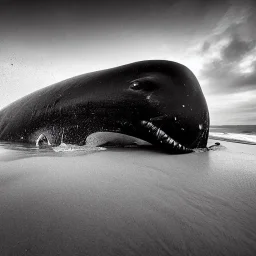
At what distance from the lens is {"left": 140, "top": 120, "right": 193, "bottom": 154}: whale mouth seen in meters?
1.94

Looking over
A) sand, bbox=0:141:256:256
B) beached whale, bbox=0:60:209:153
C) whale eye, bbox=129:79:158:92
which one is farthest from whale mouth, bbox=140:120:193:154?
sand, bbox=0:141:256:256

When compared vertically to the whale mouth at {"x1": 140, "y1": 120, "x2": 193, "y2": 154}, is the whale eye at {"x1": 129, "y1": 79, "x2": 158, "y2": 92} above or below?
above

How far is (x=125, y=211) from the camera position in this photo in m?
0.78

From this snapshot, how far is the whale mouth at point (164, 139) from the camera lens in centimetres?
194

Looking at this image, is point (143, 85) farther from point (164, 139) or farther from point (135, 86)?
point (164, 139)

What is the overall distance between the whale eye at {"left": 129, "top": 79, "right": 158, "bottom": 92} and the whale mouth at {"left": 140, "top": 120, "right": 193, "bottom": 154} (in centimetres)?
40

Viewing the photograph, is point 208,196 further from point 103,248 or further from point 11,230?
point 11,230

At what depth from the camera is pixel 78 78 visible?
8.81 ft

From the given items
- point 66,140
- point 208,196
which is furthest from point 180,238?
point 66,140

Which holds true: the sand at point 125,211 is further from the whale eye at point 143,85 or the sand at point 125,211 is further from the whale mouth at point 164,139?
the whale eye at point 143,85

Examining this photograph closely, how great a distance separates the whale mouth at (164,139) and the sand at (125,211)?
0.58 meters

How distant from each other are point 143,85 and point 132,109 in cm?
31

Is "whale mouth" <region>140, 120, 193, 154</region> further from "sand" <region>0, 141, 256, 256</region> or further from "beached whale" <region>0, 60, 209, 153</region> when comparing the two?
"sand" <region>0, 141, 256, 256</region>

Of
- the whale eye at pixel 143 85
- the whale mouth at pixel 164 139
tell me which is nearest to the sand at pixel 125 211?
the whale mouth at pixel 164 139
